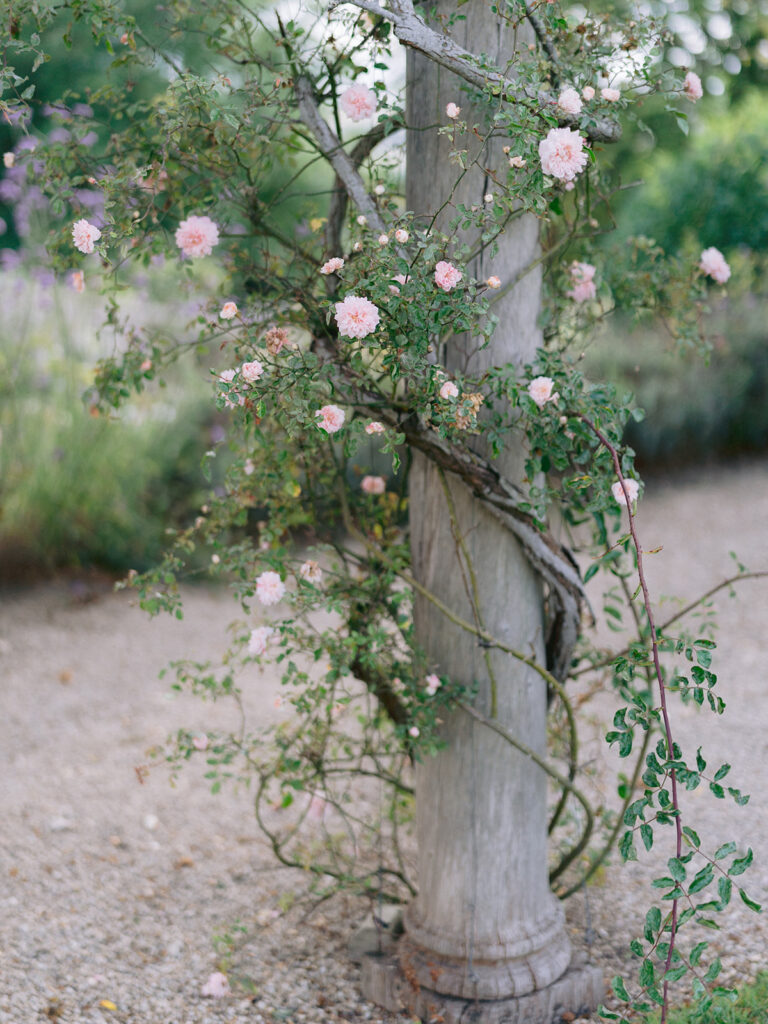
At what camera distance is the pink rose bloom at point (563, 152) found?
56.9 inches

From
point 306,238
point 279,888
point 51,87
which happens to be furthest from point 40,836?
point 51,87

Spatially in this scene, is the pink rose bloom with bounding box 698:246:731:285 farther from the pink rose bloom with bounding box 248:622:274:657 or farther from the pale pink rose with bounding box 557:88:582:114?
the pink rose bloom with bounding box 248:622:274:657

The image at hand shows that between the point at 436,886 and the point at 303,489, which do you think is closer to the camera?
the point at 436,886

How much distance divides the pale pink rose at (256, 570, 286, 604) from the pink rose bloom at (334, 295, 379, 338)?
1.77ft

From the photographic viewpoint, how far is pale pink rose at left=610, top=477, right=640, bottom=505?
165 centimetres

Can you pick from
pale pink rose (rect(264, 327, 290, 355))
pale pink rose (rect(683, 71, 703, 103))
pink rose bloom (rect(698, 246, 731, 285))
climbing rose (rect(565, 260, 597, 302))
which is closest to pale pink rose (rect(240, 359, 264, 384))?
pale pink rose (rect(264, 327, 290, 355))

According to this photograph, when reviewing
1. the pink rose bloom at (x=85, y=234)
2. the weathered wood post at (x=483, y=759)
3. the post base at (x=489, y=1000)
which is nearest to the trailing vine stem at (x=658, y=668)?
the weathered wood post at (x=483, y=759)

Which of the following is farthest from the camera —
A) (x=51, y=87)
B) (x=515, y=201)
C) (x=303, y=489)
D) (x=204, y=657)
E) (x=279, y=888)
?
(x=51, y=87)

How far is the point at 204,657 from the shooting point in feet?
14.5

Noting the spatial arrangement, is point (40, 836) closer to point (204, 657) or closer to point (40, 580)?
point (204, 657)

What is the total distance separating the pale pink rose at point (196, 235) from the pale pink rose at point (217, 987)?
151 cm

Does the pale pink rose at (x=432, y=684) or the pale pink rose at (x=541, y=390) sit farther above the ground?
the pale pink rose at (x=541, y=390)

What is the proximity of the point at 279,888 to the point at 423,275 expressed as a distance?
1771mm

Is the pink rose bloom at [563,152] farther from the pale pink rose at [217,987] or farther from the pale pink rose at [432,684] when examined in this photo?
the pale pink rose at [217,987]
